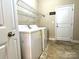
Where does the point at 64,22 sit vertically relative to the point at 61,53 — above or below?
above

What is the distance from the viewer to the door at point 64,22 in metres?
4.59

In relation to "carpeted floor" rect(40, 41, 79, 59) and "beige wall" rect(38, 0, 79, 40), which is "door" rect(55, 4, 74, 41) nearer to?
"beige wall" rect(38, 0, 79, 40)

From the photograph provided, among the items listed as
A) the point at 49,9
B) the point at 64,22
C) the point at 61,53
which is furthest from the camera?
the point at 49,9

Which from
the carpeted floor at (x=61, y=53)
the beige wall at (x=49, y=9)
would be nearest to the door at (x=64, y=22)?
the beige wall at (x=49, y=9)

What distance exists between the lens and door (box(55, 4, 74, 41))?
15.0ft

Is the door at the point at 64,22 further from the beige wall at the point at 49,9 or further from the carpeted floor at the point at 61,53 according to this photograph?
the carpeted floor at the point at 61,53

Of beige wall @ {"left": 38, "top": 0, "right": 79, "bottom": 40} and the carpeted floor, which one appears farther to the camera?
beige wall @ {"left": 38, "top": 0, "right": 79, "bottom": 40}

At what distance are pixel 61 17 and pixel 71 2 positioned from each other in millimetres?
988

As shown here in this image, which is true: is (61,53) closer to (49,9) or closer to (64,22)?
(64,22)

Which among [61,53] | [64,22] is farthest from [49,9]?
[61,53]

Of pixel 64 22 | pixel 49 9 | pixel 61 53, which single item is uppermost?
pixel 49 9

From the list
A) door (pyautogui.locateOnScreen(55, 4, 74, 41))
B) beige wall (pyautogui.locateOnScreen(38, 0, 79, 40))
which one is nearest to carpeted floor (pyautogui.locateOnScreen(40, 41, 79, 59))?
door (pyautogui.locateOnScreen(55, 4, 74, 41))

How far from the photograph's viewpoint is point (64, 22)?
4.80 metres

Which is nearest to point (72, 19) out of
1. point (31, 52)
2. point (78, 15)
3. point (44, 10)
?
point (78, 15)
